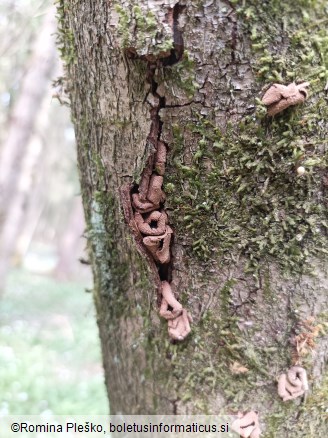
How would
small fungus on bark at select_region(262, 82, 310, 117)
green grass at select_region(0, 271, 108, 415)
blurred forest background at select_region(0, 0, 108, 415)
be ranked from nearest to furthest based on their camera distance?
small fungus on bark at select_region(262, 82, 310, 117) → blurred forest background at select_region(0, 0, 108, 415) → green grass at select_region(0, 271, 108, 415)

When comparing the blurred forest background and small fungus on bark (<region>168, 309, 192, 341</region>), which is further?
the blurred forest background

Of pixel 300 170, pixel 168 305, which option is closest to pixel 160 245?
pixel 168 305

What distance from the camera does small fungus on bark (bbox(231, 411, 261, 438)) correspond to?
96 cm

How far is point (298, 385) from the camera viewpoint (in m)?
0.94

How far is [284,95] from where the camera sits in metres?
0.80

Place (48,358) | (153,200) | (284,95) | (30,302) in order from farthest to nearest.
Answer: (30,302) → (48,358) → (153,200) → (284,95)

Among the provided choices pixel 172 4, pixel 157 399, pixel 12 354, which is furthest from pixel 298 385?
pixel 12 354

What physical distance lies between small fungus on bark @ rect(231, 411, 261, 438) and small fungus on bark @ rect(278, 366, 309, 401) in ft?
0.28

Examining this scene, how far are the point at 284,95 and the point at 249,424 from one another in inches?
29.4

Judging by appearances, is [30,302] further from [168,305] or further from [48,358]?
[168,305]

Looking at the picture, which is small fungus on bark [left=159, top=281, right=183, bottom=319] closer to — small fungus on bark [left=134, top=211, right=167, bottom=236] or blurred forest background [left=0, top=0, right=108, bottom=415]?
small fungus on bark [left=134, top=211, right=167, bottom=236]

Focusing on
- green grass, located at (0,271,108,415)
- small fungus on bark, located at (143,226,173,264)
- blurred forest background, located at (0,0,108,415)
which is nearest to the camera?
small fungus on bark, located at (143,226,173,264)

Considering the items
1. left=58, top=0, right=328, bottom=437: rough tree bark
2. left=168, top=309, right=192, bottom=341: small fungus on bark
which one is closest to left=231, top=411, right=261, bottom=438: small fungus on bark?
left=58, top=0, right=328, bottom=437: rough tree bark

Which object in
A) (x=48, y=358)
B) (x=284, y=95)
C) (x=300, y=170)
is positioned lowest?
(x=48, y=358)
